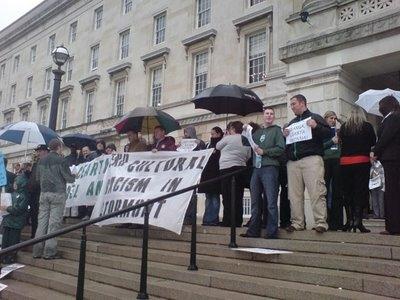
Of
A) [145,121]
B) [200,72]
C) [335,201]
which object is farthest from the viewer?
[200,72]

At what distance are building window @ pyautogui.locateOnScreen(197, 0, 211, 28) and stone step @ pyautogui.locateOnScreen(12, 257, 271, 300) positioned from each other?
17963 millimetres

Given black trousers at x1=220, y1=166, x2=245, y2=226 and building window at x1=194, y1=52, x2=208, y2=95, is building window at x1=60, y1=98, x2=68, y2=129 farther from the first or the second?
black trousers at x1=220, y1=166, x2=245, y2=226

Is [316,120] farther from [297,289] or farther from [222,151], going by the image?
[297,289]

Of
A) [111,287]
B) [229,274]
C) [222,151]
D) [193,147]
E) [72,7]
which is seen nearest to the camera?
[229,274]

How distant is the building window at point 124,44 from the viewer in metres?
28.3

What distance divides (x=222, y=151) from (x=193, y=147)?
975mm

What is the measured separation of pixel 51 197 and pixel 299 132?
4.45 metres

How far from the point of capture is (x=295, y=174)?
641cm

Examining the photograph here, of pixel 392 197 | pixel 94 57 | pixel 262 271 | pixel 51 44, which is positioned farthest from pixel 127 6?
pixel 262 271

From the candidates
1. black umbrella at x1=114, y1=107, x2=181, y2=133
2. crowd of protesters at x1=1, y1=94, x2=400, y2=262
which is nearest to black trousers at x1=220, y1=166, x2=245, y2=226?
crowd of protesters at x1=1, y1=94, x2=400, y2=262

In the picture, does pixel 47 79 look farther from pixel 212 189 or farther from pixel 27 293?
pixel 27 293

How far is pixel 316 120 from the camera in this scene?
6.31 meters

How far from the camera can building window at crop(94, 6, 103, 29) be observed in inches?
1246

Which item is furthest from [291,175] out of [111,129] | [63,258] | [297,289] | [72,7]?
[72,7]
